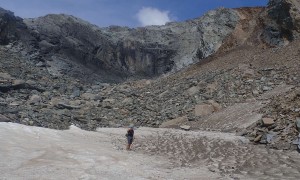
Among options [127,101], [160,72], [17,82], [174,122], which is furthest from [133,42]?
[174,122]

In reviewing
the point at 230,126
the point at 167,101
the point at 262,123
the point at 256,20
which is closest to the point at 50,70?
the point at 167,101

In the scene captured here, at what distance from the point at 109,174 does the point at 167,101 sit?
1997 centimetres

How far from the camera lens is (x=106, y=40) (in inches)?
2371

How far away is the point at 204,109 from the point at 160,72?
3072 cm

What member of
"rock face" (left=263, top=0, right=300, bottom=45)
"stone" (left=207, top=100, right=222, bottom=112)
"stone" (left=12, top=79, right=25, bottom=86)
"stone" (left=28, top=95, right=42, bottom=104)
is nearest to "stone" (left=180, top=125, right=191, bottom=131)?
"stone" (left=207, top=100, right=222, bottom=112)

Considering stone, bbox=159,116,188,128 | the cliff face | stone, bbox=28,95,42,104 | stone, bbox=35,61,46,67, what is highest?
the cliff face

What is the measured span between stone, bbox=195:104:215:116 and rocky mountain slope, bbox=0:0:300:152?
0.34 feet

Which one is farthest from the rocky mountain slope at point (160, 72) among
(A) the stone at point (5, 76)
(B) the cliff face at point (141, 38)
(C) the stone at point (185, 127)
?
(C) the stone at point (185, 127)

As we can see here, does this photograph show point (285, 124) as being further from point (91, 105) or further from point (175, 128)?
point (91, 105)

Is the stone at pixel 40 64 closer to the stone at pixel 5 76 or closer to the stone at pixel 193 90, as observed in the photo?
the stone at pixel 5 76

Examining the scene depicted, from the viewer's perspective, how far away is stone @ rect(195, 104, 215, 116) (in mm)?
29359

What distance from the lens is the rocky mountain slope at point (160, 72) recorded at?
26406 mm

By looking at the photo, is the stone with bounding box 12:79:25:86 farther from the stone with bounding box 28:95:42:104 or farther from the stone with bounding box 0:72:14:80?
the stone with bounding box 28:95:42:104

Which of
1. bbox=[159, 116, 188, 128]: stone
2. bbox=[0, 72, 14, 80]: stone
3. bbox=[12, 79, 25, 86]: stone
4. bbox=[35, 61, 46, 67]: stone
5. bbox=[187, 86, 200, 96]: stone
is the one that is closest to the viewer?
bbox=[159, 116, 188, 128]: stone
